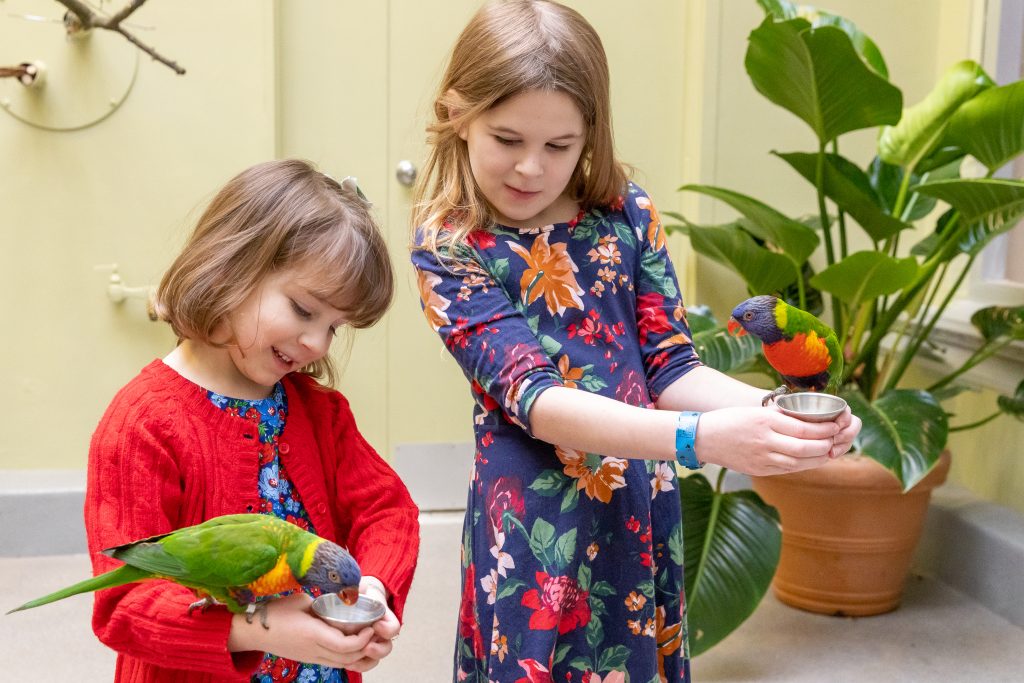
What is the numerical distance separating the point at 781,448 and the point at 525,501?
0.33 metres

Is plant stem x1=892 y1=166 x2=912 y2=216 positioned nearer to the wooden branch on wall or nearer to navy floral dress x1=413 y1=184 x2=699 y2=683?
navy floral dress x1=413 y1=184 x2=699 y2=683

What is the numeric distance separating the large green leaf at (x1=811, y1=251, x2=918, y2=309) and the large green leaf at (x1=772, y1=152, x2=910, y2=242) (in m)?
0.15

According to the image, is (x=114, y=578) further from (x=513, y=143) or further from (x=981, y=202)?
(x=981, y=202)

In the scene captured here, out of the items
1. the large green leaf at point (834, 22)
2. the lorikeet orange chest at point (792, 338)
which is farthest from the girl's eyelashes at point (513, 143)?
the large green leaf at point (834, 22)

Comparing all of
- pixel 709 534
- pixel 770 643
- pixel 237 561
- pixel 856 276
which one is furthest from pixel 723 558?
pixel 237 561

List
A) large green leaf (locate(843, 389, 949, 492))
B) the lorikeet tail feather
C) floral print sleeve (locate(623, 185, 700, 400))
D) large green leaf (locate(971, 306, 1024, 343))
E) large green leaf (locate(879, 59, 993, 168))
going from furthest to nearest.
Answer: large green leaf (locate(971, 306, 1024, 343)) < large green leaf (locate(879, 59, 993, 168)) < large green leaf (locate(843, 389, 949, 492)) < floral print sleeve (locate(623, 185, 700, 400)) < the lorikeet tail feather

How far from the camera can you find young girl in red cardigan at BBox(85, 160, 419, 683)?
3.38ft

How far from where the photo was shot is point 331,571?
0.96 metres

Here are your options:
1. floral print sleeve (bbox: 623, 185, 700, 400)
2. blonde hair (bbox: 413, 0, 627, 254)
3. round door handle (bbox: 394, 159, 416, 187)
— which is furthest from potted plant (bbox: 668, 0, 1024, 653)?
blonde hair (bbox: 413, 0, 627, 254)

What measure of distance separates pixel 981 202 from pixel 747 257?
59cm

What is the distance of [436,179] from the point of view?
4.52ft

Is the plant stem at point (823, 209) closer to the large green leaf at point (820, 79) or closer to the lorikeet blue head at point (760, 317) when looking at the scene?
the large green leaf at point (820, 79)

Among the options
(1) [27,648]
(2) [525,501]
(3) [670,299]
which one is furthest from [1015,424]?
(1) [27,648]

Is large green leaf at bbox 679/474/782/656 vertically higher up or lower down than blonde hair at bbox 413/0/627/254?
lower down
